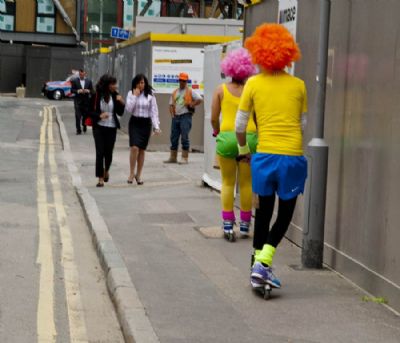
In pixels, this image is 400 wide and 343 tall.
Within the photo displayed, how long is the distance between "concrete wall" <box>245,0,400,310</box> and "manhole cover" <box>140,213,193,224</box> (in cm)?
307

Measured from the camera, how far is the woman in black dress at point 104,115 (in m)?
14.9

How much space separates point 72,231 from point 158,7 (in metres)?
60.0

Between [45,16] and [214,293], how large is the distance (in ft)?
220

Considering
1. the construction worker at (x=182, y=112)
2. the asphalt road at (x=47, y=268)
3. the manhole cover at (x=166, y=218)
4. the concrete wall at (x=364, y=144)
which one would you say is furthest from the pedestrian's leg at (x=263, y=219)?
the construction worker at (x=182, y=112)

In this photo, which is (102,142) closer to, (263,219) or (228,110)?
(228,110)

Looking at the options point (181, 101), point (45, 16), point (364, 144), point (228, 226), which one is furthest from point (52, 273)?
point (45, 16)

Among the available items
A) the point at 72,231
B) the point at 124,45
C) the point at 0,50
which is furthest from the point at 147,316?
the point at 0,50

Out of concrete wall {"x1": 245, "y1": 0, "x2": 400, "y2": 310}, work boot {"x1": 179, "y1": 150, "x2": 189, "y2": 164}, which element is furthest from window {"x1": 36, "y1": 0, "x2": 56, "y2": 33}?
concrete wall {"x1": 245, "y1": 0, "x2": 400, "y2": 310}

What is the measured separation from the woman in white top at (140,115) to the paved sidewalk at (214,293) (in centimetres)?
288

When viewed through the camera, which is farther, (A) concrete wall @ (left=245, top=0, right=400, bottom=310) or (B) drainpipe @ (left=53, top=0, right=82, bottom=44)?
(B) drainpipe @ (left=53, top=0, right=82, bottom=44)

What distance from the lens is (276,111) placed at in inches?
283

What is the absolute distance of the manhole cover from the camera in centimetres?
1145

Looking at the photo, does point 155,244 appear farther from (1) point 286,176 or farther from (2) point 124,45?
(2) point 124,45

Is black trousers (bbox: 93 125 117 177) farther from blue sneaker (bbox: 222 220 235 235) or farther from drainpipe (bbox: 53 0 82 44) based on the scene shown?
drainpipe (bbox: 53 0 82 44)
